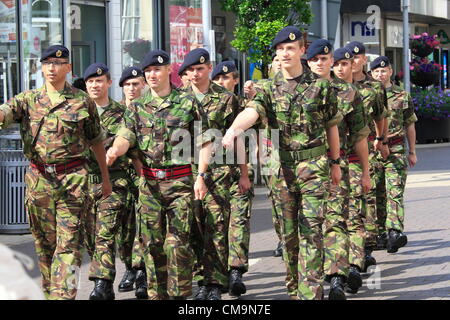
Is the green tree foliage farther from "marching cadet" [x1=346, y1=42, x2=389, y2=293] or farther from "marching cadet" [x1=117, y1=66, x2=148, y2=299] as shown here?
"marching cadet" [x1=117, y1=66, x2=148, y2=299]

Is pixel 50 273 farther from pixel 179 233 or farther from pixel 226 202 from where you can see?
pixel 226 202

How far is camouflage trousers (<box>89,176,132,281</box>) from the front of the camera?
8125 millimetres

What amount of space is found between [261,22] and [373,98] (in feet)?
30.0

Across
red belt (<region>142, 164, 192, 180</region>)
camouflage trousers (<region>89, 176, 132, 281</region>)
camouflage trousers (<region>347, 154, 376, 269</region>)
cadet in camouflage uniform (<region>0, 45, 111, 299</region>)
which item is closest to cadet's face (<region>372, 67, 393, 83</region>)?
camouflage trousers (<region>347, 154, 376, 269</region>)

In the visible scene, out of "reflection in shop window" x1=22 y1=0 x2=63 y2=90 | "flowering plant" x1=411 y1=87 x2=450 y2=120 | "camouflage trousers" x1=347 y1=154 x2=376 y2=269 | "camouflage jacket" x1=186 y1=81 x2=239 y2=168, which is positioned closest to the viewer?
"camouflage jacket" x1=186 y1=81 x2=239 y2=168

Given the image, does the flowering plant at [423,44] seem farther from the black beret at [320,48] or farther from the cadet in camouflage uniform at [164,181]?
the cadet in camouflage uniform at [164,181]

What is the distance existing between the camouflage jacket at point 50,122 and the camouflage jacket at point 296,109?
1256 mm

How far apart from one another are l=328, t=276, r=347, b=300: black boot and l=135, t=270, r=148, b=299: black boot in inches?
62.8

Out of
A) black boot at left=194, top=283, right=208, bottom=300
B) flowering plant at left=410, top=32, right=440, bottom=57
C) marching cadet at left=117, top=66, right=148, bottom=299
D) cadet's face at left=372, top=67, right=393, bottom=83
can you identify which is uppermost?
flowering plant at left=410, top=32, right=440, bottom=57

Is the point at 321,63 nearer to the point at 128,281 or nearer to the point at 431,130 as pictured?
the point at 128,281

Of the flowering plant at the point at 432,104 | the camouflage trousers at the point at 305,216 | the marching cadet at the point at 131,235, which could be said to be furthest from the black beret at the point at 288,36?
the flowering plant at the point at 432,104

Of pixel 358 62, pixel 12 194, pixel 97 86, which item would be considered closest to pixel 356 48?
pixel 358 62

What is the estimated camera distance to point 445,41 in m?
46.4
